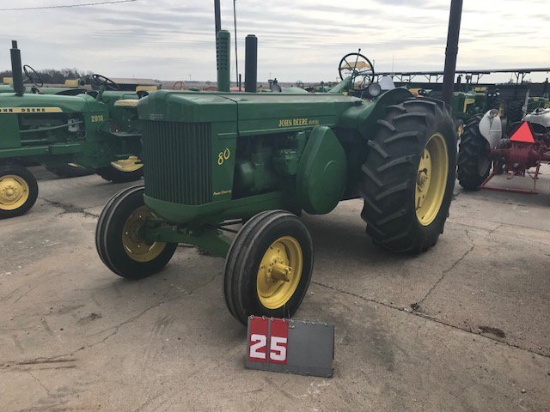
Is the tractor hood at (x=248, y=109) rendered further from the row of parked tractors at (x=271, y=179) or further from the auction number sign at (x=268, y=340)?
the auction number sign at (x=268, y=340)

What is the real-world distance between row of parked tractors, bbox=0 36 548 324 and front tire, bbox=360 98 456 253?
0.01 m

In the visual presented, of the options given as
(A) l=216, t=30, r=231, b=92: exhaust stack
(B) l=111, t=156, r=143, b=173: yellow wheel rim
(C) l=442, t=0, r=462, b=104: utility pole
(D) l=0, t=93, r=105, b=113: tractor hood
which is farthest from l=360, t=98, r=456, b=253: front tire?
(B) l=111, t=156, r=143, b=173: yellow wheel rim

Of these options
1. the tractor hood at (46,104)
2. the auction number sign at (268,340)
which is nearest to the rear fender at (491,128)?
the auction number sign at (268,340)

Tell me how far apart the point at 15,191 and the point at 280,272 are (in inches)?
184

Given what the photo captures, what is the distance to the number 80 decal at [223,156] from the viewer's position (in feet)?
10.6

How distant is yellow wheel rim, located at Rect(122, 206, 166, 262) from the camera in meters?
3.92

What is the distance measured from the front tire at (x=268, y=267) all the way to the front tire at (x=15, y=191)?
445cm

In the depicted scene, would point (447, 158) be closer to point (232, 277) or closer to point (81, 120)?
point (232, 277)

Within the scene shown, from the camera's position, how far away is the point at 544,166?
10219 mm

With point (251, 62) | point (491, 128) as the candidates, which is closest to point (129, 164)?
point (251, 62)

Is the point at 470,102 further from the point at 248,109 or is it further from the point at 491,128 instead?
the point at 248,109

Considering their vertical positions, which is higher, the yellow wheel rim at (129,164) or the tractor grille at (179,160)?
the tractor grille at (179,160)

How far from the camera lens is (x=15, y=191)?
6188 mm

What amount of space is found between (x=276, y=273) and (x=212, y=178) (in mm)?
798
